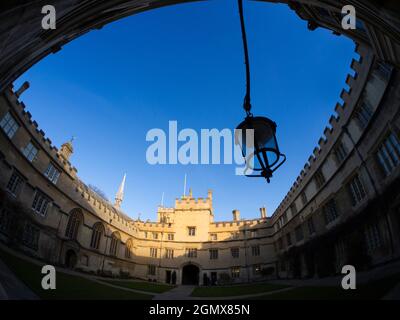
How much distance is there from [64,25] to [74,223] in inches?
903

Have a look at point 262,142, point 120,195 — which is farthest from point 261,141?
point 120,195

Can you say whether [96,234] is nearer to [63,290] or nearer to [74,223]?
[74,223]

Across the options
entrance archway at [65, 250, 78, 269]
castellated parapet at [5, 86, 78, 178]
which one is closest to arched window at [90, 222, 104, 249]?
entrance archway at [65, 250, 78, 269]

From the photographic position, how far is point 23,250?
48.8ft

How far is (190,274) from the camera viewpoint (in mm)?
34750

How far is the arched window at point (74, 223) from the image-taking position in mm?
21609

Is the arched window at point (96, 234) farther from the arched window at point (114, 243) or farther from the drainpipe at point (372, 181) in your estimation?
the drainpipe at point (372, 181)

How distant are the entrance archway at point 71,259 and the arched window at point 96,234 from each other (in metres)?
3.02

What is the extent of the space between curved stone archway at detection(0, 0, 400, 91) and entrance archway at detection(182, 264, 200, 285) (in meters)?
35.1

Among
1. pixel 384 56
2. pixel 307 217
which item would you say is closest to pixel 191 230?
pixel 307 217

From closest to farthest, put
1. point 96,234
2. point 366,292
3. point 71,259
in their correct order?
point 366,292 < point 71,259 < point 96,234

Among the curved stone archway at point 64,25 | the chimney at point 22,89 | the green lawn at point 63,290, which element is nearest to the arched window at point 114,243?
the chimney at point 22,89

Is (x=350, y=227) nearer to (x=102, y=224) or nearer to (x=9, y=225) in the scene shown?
(x=9, y=225)

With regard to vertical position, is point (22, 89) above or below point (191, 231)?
above
